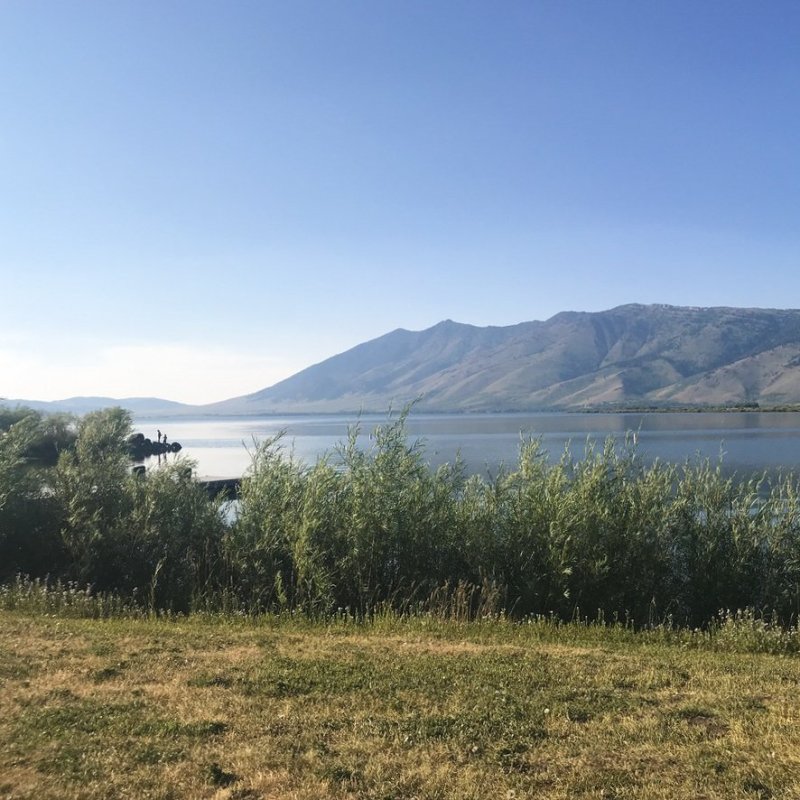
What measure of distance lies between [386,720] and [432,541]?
861cm

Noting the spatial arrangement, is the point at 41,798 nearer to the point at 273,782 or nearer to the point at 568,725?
the point at 273,782

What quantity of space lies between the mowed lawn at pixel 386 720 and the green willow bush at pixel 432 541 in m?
4.29

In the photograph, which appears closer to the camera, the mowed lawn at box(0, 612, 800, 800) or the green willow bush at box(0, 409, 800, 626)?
the mowed lawn at box(0, 612, 800, 800)

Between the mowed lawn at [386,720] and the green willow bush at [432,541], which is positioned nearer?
the mowed lawn at [386,720]

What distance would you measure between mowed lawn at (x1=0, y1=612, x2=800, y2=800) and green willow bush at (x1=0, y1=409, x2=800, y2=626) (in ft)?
14.1

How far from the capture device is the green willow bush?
14016 mm

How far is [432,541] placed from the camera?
15078 millimetres

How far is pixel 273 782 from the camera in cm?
531

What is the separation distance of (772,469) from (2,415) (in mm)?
56950

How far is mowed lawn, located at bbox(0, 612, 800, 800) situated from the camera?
530 cm

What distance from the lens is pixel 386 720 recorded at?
6.50 m

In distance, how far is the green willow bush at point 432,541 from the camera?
46.0 ft

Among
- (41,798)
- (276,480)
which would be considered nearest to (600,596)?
(276,480)

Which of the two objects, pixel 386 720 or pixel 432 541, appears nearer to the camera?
pixel 386 720
